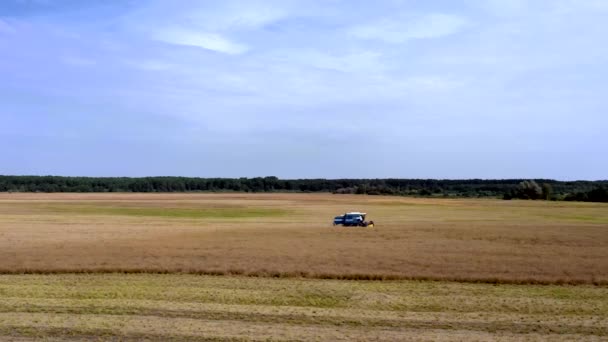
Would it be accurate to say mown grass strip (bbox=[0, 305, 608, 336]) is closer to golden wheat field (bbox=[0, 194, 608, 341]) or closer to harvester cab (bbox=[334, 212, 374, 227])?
golden wheat field (bbox=[0, 194, 608, 341])

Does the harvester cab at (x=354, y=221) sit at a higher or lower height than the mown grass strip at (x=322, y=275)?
higher

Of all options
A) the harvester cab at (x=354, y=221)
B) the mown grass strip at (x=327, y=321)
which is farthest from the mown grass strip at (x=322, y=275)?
the harvester cab at (x=354, y=221)

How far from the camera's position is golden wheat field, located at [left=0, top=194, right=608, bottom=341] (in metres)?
15.6

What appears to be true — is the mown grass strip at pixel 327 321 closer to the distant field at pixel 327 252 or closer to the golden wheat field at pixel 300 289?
the golden wheat field at pixel 300 289

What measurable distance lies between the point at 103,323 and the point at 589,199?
129m

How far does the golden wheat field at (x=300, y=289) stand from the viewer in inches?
616

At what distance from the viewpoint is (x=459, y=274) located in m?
25.0

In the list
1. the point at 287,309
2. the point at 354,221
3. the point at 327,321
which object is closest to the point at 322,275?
the point at 287,309

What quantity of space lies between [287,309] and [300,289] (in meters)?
3.61

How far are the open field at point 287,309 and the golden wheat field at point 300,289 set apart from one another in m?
0.04

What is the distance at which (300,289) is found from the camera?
71.2ft

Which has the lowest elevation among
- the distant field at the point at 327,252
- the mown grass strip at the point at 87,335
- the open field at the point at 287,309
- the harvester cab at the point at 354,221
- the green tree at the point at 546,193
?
the mown grass strip at the point at 87,335

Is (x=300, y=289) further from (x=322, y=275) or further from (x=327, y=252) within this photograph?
(x=327, y=252)

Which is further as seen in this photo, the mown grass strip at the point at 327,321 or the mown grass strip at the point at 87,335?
the mown grass strip at the point at 327,321
